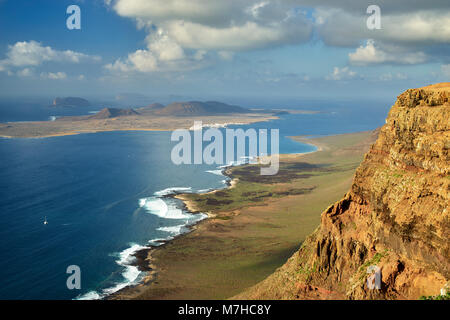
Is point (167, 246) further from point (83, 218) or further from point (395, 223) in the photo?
point (395, 223)

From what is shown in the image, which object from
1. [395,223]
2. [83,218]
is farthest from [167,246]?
[395,223]

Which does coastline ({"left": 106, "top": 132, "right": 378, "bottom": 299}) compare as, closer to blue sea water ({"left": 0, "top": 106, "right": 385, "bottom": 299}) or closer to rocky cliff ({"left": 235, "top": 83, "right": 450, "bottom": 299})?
blue sea water ({"left": 0, "top": 106, "right": 385, "bottom": 299})

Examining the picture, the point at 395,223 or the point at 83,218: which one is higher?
the point at 395,223

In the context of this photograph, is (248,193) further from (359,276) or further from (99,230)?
(359,276)

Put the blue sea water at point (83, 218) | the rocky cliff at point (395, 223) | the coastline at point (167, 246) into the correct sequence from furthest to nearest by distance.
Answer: the blue sea water at point (83, 218), the coastline at point (167, 246), the rocky cliff at point (395, 223)

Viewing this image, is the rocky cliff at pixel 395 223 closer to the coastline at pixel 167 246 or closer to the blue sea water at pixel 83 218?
the coastline at pixel 167 246

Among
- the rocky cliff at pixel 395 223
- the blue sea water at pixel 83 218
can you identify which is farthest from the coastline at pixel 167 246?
the rocky cliff at pixel 395 223

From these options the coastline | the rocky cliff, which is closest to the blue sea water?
the coastline
